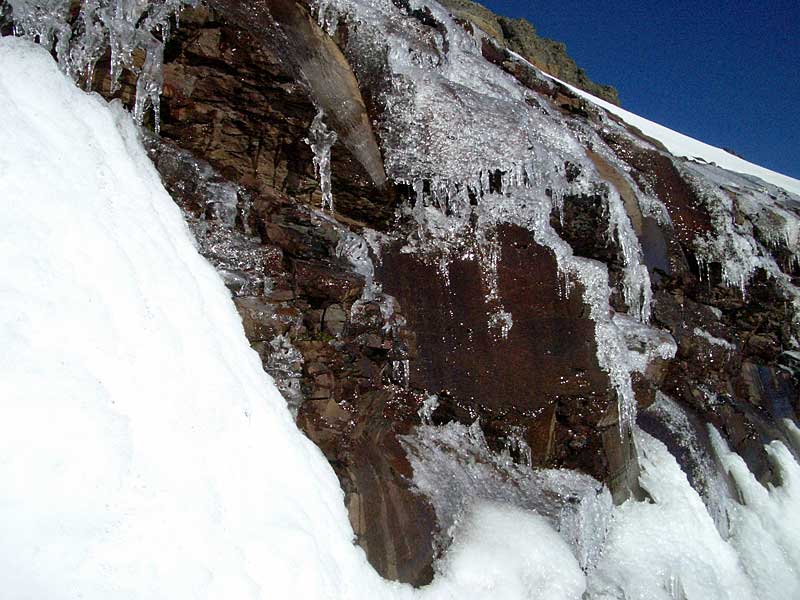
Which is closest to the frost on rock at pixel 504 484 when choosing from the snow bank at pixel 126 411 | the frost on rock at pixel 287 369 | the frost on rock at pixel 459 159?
the snow bank at pixel 126 411

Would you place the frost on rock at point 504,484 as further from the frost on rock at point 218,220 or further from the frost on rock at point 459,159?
the frost on rock at point 218,220

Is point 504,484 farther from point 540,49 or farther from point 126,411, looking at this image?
point 540,49

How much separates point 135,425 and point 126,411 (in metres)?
0.08

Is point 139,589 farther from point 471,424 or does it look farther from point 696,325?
point 696,325

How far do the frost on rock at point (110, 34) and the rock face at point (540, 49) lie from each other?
20321 mm

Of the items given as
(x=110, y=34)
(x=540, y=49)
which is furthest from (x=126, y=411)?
(x=540, y=49)

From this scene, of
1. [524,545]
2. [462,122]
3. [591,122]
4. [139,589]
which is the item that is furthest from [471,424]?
[591,122]

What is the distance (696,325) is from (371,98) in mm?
5635

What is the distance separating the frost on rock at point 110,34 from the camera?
4035 millimetres

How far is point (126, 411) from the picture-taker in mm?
A: 2693

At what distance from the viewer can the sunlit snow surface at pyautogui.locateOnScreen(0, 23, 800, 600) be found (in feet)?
7.29

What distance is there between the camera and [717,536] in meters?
6.50

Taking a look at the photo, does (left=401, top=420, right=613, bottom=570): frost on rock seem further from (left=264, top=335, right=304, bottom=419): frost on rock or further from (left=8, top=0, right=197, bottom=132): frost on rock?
(left=8, top=0, right=197, bottom=132): frost on rock

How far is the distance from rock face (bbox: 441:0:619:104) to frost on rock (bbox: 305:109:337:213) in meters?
19.5
